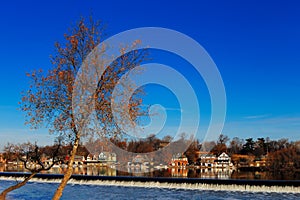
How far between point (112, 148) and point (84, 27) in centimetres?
287

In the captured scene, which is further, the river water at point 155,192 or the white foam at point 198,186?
the white foam at point 198,186

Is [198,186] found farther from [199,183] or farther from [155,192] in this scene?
[155,192]

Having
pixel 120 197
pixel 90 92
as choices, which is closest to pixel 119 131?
pixel 90 92

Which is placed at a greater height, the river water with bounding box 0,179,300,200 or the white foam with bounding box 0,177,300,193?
the white foam with bounding box 0,177,300,193

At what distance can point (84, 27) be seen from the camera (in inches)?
340

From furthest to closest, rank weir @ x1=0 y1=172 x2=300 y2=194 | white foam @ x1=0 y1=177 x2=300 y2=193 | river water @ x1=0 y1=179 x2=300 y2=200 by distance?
weir @ x1=0 y1=172 x2=300 y2=194 < white foam @ x1=0 y1=177 x2=300 y2=193 < river water @ x1=0 y1=179 x2=300 y2=200

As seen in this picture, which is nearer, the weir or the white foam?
the white foam

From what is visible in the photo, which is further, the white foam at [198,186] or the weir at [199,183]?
the weir at [199,183]

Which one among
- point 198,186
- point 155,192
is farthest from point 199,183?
point 155,192

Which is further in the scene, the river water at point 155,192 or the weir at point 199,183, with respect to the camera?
the weir at point 199,183

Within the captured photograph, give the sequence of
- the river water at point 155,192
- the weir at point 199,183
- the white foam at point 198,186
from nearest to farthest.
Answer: the river water at point 155,192 < the white foam at point 198,186 < the weir at point 199,183

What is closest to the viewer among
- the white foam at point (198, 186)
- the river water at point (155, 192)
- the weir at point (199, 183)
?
the river water at point (155, 192)

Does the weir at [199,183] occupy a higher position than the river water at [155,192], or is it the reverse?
the weir at [199,183]

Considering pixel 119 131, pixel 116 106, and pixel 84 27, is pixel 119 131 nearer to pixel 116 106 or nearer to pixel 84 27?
pixel 116 106
